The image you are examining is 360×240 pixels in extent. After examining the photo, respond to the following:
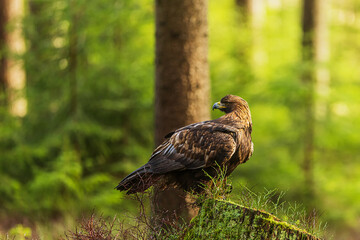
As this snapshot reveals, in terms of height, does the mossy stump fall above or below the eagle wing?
below

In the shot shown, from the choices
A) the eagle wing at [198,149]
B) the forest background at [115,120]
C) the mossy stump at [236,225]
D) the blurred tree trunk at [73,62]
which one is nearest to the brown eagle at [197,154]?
the eagle wing at [198,149]

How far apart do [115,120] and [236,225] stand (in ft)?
23.0

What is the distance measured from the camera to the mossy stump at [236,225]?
3049 mm

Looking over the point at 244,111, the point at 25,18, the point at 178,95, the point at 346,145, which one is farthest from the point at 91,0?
the point at 346,145

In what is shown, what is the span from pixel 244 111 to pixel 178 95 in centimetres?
133

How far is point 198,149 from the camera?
3939 millimetres

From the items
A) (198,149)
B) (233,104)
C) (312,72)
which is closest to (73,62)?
Result: (312,72)

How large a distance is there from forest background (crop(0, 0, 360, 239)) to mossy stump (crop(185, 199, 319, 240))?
5196mm

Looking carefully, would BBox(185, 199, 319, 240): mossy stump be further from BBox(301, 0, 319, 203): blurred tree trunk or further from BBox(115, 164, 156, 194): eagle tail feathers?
BBox(301, 0, 319, 203): blurred tree trunk

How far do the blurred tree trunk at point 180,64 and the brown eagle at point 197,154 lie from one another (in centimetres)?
119

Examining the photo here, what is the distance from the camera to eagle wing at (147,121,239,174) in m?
3.82

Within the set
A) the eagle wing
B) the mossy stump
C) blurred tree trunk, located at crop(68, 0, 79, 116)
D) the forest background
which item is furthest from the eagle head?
blurred tree trunk, located at crop(68, 0, 79, 116)

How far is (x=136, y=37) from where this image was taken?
381 inches

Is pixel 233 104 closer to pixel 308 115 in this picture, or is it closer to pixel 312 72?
pixel 308 115
